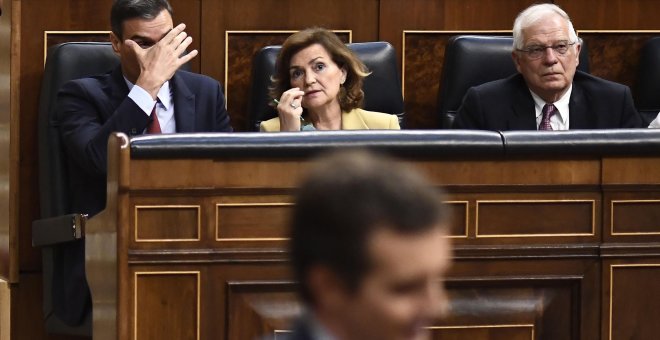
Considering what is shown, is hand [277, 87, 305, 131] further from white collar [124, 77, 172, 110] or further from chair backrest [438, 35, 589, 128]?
chair backrest [438, 35, 589, 128]

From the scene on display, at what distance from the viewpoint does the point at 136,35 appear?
3020mm

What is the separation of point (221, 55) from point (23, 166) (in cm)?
57

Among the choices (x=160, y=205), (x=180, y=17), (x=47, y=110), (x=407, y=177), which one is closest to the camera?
(x=407, y=177)

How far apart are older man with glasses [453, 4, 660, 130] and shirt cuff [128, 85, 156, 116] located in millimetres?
690

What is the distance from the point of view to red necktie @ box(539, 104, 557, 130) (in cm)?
309

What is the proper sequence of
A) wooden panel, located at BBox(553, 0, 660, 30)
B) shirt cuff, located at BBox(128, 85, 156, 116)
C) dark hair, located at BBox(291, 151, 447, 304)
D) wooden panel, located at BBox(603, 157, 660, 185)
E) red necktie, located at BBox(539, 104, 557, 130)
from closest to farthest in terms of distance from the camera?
dark hair, located at BBox(291, 151, 447, 304) → wooden panel, located at BBox(603, 157, 660, 185) → shirt cuff, located at BBox(128, 85, 156, 116) → red necktie, located at BBox(539, 104, 557, 130) → wooden panel, located at BBox(553, 0, 660, 30)

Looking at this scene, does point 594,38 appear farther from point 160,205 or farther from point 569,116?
point 160,205

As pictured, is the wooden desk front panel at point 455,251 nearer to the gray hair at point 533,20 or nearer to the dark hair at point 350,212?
the gray hair at point 533,20

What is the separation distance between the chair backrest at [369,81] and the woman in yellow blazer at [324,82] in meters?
0.07

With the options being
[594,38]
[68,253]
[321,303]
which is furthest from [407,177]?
[594,38]

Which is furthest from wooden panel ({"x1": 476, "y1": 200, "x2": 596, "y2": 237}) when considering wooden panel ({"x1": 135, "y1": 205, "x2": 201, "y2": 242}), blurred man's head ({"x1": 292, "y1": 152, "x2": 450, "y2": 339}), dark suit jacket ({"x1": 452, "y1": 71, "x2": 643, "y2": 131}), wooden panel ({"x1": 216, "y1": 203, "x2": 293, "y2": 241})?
blurred man's head ({"x1": 292, "y1": 152, "x2": 450, "y2": 339})

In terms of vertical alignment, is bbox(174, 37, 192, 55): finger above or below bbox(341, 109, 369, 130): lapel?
above

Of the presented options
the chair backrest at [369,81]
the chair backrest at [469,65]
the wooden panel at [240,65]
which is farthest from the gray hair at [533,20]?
the wooden panel at [240,65]

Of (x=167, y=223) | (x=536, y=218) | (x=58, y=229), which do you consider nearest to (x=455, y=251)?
(x=536, y=218)
